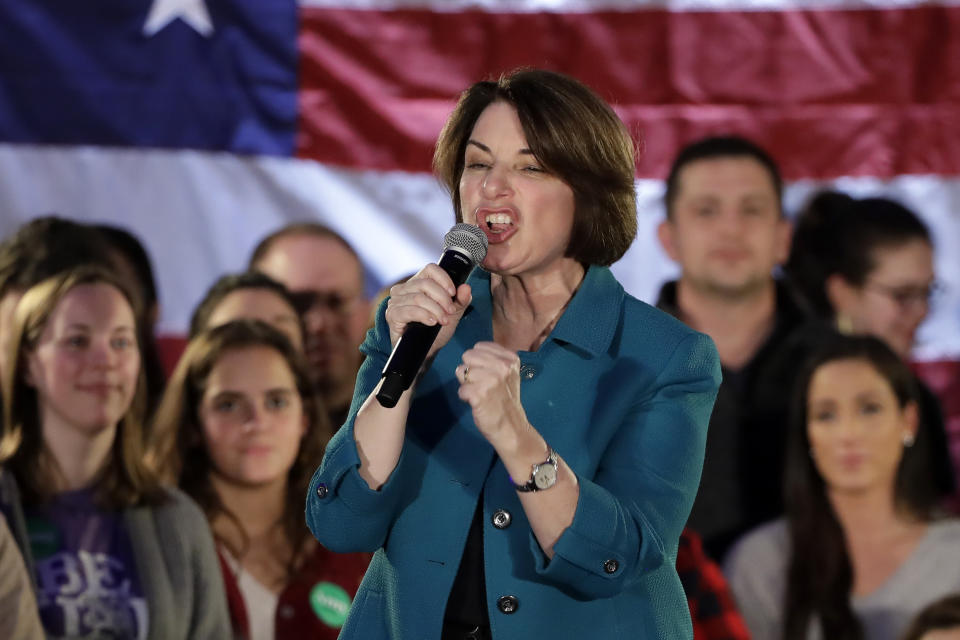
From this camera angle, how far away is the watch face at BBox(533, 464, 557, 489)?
1.82m

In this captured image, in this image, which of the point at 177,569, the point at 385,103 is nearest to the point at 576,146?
the point at 177,569

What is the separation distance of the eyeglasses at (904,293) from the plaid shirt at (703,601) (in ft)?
5.63

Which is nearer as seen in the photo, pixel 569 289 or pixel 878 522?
pixel 569 289

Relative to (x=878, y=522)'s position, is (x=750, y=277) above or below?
above

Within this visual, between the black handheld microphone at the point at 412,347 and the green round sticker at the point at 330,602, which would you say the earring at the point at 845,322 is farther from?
the black handheld microphone at the point at 412,347

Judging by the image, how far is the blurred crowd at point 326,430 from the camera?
334cm

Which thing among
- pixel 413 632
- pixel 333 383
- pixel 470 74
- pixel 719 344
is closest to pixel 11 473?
pixel 333 383

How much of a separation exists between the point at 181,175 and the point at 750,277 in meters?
2.02

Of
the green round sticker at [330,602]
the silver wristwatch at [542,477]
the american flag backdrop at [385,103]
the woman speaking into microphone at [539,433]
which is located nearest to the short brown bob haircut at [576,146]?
the woman speaking into microphone at [539,433]

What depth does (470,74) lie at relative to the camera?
5.36 m

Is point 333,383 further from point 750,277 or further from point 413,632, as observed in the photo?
point 413,632

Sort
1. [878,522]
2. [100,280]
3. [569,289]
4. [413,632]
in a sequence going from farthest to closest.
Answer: [878,522]
[100,280]
[569,289]
[413,632]

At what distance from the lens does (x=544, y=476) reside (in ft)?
5.97

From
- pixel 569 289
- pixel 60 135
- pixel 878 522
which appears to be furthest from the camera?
pixel 60 135
